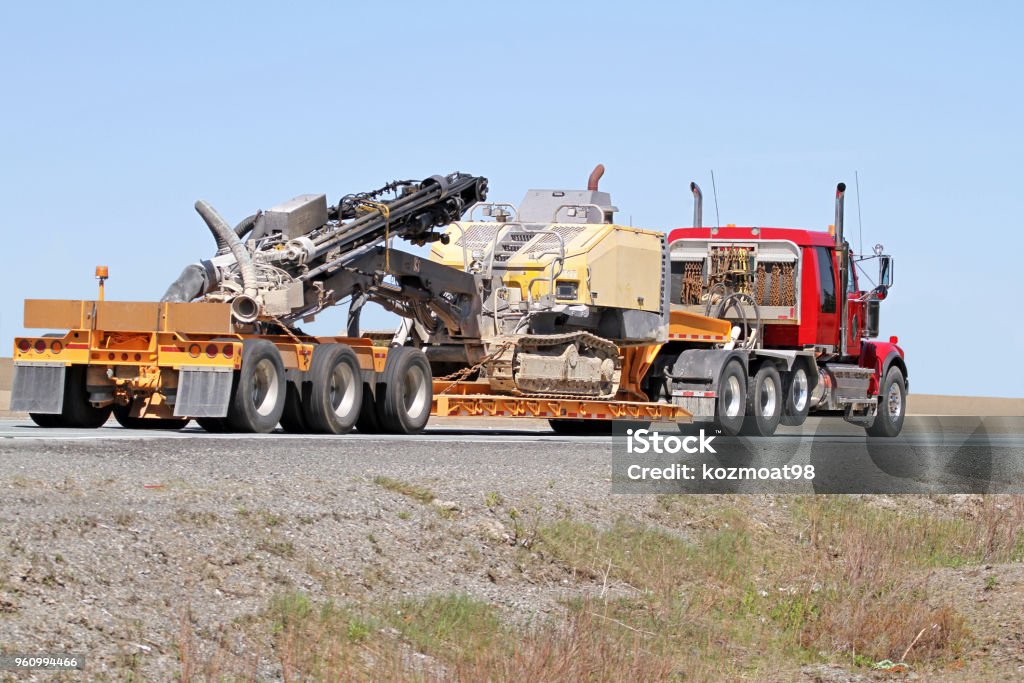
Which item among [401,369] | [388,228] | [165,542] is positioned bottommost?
[165,542]

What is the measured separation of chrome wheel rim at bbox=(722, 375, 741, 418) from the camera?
75.8 ft

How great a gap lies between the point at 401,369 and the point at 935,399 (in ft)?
94.7

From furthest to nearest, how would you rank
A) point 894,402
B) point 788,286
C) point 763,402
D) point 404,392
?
point 894,402 → point 788,286 → point 763,402 → point 404,392

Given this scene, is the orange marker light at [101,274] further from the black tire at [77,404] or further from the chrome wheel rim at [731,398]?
the chrome wheel rim at [731,398]

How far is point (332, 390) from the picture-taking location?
1812 centimetres

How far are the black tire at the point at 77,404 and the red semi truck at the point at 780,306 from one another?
942cm

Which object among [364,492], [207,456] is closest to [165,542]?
[364,492]

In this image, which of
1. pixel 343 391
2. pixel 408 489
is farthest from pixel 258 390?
pixel 408 489

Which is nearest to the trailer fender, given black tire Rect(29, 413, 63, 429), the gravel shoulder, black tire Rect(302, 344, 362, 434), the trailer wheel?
black tire Rect(302, 344, 362, 434)

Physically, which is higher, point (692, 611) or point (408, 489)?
point (408, 489)

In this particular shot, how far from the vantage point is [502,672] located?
875 cm

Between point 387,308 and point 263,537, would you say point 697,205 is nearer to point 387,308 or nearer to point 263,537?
point 387,308

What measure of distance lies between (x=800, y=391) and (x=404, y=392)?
846 cm

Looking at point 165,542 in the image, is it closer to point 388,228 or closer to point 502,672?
point 502,672
